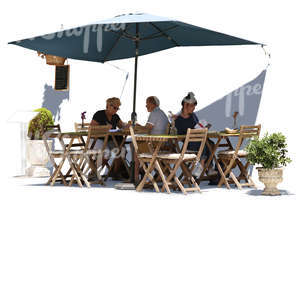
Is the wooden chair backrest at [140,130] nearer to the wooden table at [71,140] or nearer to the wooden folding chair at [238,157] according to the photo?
the wooden table at [71,140]

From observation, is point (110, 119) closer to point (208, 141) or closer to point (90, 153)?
point (90, 153)

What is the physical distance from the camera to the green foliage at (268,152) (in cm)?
786

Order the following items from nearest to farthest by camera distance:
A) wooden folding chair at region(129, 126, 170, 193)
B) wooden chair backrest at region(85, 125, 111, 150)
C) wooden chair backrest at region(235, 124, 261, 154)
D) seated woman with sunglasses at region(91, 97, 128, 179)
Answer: wooden folding chair at region(129, 126, 170, 193), wooden chair backrest at region(235, 124, 261, 154), wooden chair backrest at region(85, 125, 111, 150), seated woman with sunglasses at region(91, 97, 128, 179)

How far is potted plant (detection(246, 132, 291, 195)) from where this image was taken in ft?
25.8

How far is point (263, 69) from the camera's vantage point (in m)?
9.84

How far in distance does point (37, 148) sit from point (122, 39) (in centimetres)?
264

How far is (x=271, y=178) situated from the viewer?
7898 millimetres

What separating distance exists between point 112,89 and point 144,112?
1.04 m

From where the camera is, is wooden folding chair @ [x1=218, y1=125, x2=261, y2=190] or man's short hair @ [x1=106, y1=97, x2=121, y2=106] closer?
wooden folding chair @ [x1=218, y1=125, x2=261, y2=190]

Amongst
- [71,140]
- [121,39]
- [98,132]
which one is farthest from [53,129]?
[121,39]

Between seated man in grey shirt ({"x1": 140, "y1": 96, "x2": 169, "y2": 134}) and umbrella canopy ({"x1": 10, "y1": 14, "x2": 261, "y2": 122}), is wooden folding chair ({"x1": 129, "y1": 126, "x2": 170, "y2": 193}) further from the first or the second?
umbrella canopy ({"x1": 10, "y1": 14, "x2": 261, "y2": 122})

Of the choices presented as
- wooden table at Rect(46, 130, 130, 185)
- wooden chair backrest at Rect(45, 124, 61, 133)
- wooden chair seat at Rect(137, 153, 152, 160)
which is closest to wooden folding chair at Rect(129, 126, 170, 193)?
wooden chair seat at Rect(137, 153, 152, 160)

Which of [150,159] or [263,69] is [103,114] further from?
[263,69]

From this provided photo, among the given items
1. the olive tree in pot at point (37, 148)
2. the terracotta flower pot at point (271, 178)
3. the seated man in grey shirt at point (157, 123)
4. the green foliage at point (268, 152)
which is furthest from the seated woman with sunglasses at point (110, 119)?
the terracotta flower pot at point (271, 178)
